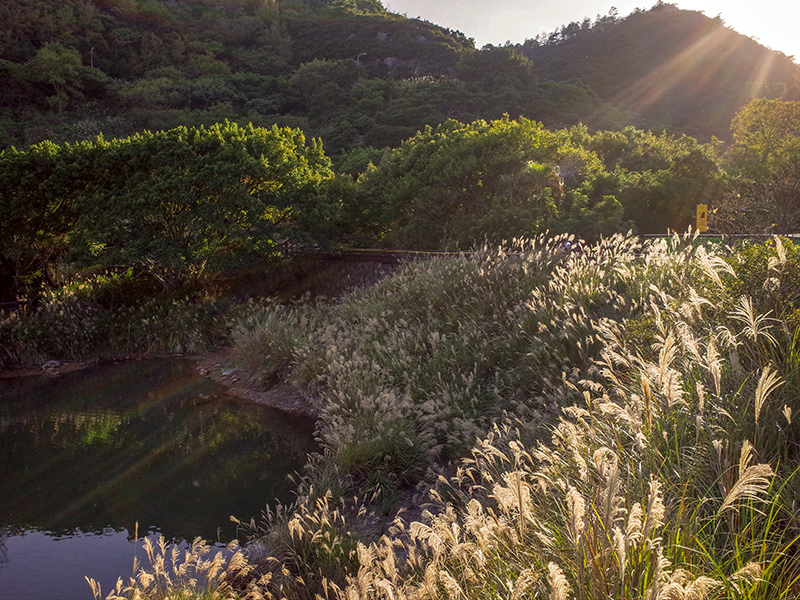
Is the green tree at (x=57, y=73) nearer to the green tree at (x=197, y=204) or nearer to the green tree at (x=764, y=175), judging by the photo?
the green tree at (x=197, y=204)

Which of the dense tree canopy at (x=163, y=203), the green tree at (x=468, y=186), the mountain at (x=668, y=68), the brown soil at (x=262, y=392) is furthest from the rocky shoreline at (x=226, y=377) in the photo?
the mountain at (x=668, y=68)

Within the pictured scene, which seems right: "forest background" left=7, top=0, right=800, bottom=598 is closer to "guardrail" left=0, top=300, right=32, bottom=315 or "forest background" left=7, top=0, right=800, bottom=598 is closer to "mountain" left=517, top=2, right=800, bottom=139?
"guardrail" left=0, top=300, right=32, bottom=315

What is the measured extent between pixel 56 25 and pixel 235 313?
4947 cm

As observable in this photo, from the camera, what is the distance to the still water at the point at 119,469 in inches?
256

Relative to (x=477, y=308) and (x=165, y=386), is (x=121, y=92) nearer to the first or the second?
(x=165, y=386)

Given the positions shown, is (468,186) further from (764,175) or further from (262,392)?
(764,175)

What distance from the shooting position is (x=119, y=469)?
889 centimetres

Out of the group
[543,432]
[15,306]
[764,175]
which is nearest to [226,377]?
[15,306]

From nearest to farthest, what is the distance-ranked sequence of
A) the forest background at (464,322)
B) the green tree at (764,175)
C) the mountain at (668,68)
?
the forest background at (464,322), the green tree at (764,175), the mountain at (668,68)

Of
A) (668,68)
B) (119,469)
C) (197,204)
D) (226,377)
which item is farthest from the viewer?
(668,68)

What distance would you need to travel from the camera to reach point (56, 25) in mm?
51344

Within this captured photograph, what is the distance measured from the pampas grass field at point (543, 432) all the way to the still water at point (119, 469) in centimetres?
85

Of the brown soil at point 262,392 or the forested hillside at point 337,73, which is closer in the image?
the brown soil at point 262,392

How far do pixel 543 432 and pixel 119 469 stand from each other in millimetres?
6444
